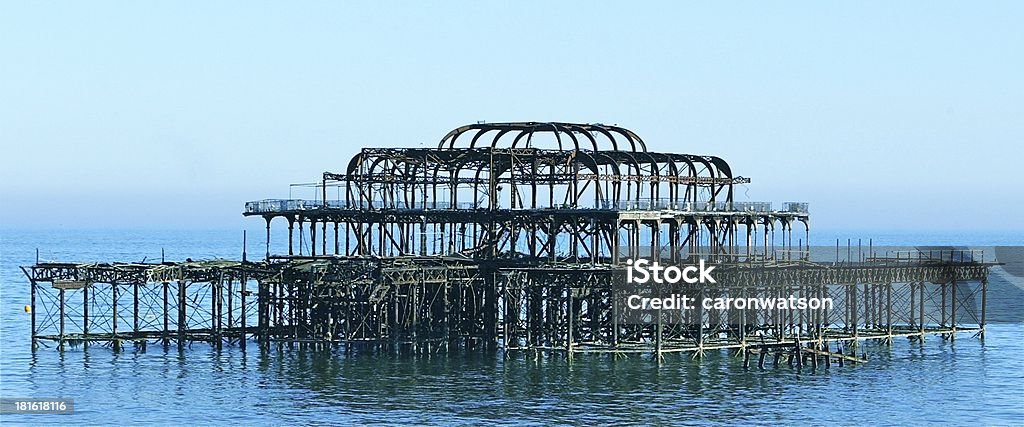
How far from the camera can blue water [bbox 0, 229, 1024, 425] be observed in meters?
79.9

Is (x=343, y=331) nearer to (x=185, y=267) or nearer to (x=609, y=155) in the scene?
(x=185, y=267)

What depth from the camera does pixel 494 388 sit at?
8812cm

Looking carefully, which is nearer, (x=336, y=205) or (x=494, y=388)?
(x=494, y=388)

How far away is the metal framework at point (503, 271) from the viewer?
100 m

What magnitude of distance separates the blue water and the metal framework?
2.06m

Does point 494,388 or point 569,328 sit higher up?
point 569,328

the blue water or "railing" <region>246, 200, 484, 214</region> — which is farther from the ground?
"railing" <region>246, 200, 484, 214</region>

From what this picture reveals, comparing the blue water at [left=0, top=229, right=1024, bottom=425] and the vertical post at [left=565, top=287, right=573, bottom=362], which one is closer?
the blue water at [left=0, top=229, right=1024, bottom=425]

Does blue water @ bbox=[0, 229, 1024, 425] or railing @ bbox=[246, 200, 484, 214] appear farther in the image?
railing @ bbox=[246, 200, 484, 214]

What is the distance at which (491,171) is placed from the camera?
107188 millimetres

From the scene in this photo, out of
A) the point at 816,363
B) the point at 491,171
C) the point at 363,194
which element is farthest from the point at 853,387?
the point at 363,194

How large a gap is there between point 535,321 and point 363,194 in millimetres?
17419

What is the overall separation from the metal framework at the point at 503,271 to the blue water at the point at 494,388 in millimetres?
2056

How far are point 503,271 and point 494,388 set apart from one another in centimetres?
1253
